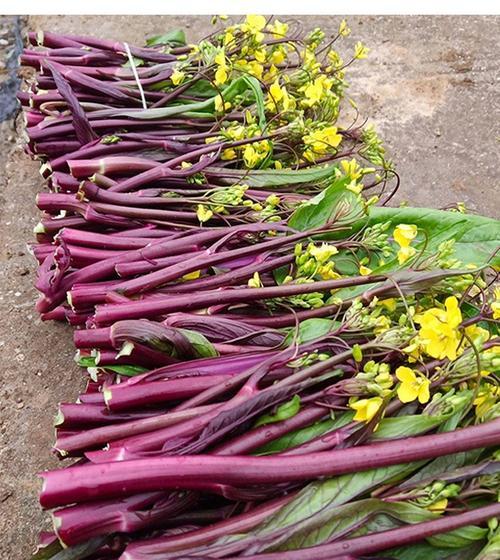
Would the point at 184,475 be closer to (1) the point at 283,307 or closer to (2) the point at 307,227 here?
(1) the point at 283,307

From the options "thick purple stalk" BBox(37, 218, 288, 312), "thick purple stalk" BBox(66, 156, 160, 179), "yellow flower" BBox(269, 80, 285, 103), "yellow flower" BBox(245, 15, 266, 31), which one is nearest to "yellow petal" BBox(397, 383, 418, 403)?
"thick purple stalk" BBox(37, 218, 288, 312)

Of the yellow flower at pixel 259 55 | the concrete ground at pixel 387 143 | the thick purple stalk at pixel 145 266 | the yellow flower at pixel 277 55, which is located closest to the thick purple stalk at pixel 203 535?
the concrete ground at pixel 387 143

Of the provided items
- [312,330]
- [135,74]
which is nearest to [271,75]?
[135,74]

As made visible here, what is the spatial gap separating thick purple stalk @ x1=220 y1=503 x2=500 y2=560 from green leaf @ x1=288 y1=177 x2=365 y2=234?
0.94m

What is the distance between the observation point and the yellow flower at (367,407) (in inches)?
61.2

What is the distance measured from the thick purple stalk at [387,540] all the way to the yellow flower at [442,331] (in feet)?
1.15

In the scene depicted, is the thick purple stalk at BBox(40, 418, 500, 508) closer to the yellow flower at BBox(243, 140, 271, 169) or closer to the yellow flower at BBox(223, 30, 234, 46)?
the yellow flower at BBox(243, 140, 271, 169)

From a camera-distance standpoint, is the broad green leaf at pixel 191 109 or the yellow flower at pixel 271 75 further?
the yellow flower at pixel 271 75

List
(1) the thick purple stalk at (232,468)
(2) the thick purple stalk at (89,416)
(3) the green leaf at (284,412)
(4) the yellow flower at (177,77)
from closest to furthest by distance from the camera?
(1) the thick purple stalk at (232,468) → (3) the green leaf at (284,412) → (2) the thick purple stalk at (89,416) → (4) the yellow flower at (177,77)

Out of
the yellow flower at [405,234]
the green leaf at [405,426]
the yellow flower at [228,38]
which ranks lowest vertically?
the green leaf at [405,426]

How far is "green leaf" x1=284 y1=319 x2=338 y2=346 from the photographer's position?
183 cm

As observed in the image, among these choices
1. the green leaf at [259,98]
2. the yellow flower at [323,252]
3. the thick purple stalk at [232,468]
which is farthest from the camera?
the green leaf at [259,98]

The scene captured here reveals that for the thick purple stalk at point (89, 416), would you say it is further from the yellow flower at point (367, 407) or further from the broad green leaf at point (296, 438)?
the yellow flower at point (367, 407)

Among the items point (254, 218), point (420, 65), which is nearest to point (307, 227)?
point (254, 218)
